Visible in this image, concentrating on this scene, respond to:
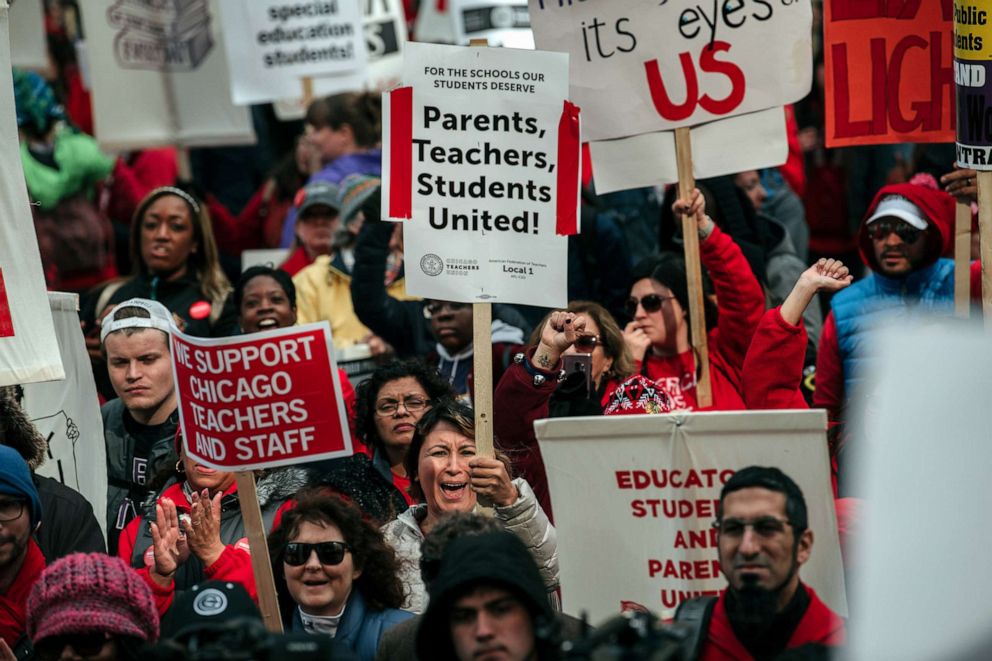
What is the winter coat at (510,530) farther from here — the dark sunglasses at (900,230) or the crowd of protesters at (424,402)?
the dark sunglasses at (900,230)

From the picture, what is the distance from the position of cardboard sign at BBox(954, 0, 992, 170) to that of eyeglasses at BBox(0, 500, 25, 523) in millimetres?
3728

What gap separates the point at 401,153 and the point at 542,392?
3.38 feet

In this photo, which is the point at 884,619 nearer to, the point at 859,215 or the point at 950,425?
the point at 950,425

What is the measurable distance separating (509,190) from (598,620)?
1749 millimetres

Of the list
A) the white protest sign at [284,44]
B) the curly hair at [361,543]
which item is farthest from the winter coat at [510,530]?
the white protest sign at [284,44]

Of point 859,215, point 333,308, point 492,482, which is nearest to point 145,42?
point 333,308

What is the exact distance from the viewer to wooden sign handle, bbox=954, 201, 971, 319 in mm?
6965

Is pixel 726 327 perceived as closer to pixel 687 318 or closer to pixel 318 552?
pixel 687 318

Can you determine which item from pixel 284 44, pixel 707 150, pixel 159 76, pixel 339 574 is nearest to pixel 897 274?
pixel 707 150

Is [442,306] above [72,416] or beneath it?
above

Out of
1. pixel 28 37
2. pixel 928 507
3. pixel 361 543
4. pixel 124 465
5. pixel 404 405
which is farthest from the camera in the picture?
pixel 28 37

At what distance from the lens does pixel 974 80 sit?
6.61 meters

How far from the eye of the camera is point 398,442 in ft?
22.7

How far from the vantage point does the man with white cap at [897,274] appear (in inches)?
289
